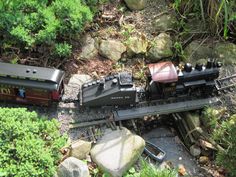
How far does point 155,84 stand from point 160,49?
27.7 inches

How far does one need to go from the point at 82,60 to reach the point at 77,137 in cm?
103

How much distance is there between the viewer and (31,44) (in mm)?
5613

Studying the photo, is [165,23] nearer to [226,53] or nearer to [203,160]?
[226,53]

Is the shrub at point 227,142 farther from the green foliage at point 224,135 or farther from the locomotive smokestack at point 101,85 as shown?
the locomotive smokestack at point 101,85

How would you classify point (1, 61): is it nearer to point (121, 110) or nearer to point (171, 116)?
point (121, 110)

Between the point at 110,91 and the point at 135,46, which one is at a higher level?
the point at 135,46

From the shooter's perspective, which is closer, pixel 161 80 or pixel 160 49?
pixel 161 80

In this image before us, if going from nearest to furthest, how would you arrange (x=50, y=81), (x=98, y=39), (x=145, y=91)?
1. (x=50, y=81)
2. (x=145, y=91)
3. (x=98, y=39)

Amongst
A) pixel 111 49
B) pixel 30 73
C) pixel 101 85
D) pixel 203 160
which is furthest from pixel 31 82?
pixel 203 160

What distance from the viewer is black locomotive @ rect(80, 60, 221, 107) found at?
17.5 feet

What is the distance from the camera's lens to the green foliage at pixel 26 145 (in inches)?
181

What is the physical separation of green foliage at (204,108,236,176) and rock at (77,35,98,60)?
1.53m

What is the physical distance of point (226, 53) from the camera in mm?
6008

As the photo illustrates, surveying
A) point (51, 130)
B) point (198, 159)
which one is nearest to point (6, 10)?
point (51, 130)
